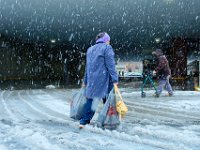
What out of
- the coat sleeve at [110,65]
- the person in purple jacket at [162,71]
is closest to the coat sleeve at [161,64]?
the person in purple jacket at [162,71]

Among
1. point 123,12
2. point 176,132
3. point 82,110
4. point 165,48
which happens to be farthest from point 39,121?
point 165,48

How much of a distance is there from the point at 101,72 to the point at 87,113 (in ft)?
2.25

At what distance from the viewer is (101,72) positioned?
5.91m

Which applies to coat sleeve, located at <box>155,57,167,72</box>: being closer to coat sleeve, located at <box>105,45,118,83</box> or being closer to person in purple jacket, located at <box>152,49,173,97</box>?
person in purple jacket, located at <box>152,49,173,97</box>

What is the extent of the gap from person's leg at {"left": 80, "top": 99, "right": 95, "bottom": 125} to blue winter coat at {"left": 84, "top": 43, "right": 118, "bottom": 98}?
136 millimetres

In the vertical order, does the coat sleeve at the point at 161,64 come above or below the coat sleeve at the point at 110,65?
above

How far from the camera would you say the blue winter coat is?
586cm

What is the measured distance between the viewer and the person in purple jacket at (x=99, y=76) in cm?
587

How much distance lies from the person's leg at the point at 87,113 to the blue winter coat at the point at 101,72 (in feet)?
0.45

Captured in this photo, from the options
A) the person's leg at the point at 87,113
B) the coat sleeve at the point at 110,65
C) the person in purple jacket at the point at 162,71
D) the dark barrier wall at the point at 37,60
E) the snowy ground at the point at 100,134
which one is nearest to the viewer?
the snowy ground at the point at 100,134

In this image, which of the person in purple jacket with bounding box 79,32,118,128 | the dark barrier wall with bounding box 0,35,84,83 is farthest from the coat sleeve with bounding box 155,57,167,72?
the dark barrier wall with bounding box 0,35,84,83

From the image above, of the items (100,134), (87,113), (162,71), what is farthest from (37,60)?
(100,134)

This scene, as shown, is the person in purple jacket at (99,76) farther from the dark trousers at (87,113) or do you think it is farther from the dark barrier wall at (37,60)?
the dark barrier wall at (37,60)

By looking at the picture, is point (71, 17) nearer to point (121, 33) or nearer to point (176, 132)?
point (121, 33)
